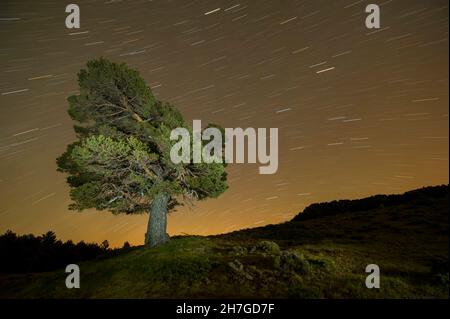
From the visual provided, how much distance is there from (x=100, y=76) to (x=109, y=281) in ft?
32.9

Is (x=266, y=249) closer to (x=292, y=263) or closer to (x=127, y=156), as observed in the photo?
(x=292, y=263)

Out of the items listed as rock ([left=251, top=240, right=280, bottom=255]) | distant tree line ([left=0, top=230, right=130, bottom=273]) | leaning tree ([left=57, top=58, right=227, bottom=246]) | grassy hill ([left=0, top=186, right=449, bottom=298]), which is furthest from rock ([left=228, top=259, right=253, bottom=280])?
distant tree line ([left=0, top=230, right=130, bottom=273])

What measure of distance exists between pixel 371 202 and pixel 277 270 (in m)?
25.6

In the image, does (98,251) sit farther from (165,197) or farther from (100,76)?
(100,76)

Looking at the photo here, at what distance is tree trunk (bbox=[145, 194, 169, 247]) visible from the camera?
707 inches

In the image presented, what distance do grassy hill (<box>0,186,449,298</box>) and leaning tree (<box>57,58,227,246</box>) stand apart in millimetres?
3305

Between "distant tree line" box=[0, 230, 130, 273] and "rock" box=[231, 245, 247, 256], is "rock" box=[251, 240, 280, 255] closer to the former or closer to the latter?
"rock" box=[231, 245, 247, 256]

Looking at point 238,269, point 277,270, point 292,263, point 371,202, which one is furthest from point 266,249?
point 371,202

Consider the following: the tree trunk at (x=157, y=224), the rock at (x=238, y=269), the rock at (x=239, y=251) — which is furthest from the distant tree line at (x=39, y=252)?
the rock at (x=238, y=269)

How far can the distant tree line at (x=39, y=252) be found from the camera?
115ft

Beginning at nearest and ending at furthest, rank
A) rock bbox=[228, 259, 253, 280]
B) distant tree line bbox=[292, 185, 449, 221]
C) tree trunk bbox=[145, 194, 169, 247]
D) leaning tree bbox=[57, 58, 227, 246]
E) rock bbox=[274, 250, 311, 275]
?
rock bbox=[228, 259, 253, 280]
rock bbox=[274, 250, 311, 275]
leaning tree bbox=[57, 58, 227, 246]
tree trunk bbox=[145, 194, 169, 247]
distant tree line bbox=[292, 185, 449, 221]

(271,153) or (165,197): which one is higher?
(271,153)
